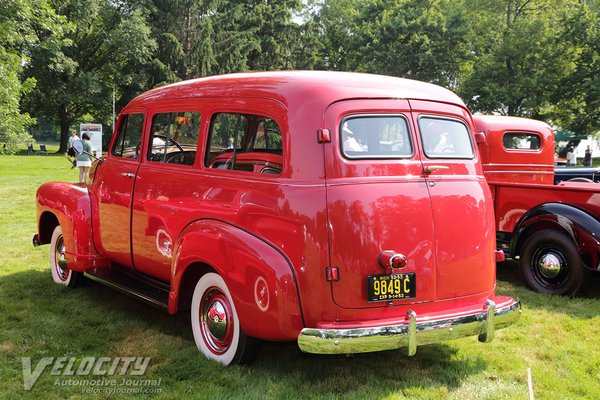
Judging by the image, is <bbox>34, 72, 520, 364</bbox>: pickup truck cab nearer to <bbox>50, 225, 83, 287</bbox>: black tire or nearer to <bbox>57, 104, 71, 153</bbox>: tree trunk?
<bbox>50, 225, 83, 287</bbox>: black tire

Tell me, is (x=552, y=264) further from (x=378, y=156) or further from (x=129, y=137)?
(x=129, y=137)

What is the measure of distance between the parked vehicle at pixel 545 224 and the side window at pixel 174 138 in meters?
2.48

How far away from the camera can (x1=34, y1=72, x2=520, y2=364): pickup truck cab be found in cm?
341

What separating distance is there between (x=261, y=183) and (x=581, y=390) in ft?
8.70

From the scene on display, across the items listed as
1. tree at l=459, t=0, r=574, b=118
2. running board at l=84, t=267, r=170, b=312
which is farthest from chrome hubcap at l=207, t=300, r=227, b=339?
tree at l=459, t=0, r=574, b=118

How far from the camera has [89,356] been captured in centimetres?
418

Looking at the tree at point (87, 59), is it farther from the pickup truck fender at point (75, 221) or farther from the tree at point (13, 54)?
the pickup truck fender at point (75, 221)

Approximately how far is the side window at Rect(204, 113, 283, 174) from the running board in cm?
121

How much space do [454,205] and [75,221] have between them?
386 centimetres

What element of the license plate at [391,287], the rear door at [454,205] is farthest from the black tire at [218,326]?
the rear door at [454,205]

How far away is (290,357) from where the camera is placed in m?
4.18

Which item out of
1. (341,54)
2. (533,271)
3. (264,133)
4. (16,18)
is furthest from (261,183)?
(341,54)

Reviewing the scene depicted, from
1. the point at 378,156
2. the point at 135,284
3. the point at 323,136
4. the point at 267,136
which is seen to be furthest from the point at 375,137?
the point at 135,284

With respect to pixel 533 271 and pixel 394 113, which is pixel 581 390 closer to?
pixel 394 113
